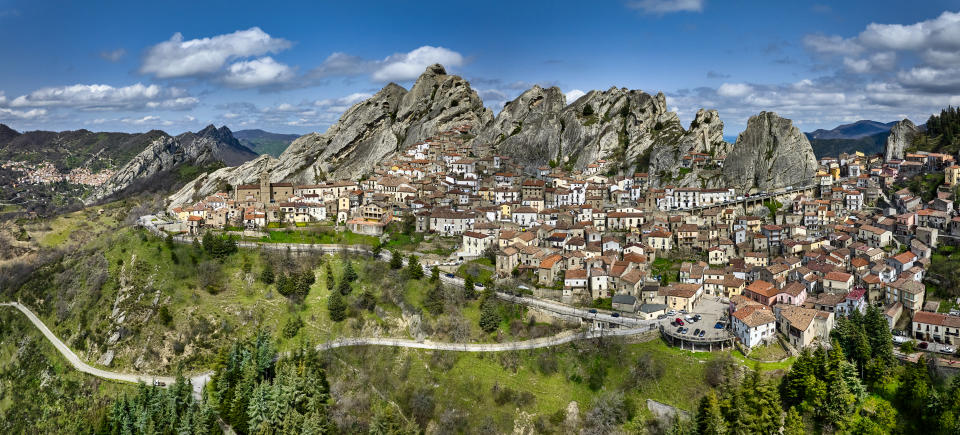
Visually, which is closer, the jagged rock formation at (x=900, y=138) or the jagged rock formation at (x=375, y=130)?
the jagged rock formation at (x=900, y=138)

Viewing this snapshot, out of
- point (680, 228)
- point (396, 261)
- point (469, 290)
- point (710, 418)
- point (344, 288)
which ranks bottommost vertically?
point (710, 418)

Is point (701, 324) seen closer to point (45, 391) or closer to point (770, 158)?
point (770, 158)

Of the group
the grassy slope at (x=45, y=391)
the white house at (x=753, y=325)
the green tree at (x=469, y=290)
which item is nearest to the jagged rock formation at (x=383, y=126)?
the grassy slope at (x=45, y=391)

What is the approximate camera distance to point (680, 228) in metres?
66.0

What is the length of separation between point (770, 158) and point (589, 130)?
2959 cm

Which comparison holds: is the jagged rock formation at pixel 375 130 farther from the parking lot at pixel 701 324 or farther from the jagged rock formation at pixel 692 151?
the parking lot at pixel 701 324

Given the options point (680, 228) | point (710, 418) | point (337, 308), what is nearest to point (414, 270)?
point (337, 308)

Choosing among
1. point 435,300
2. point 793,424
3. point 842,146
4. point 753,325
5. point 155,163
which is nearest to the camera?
point 793,424

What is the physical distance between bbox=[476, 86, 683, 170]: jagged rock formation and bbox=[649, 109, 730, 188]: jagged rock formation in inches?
106

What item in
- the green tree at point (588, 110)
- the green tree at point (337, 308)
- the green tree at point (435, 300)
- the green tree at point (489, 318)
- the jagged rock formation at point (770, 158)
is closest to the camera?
the green tree at point (489, 318)

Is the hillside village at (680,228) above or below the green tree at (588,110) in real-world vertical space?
below

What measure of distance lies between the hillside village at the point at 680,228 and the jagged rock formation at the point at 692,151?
8.44ft

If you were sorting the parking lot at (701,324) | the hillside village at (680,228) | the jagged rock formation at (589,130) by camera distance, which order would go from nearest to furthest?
the parking lot at (701,324)
the hillside village at (680,228)
the jagged rock formation at (589,130)

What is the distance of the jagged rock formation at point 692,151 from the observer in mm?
83938
